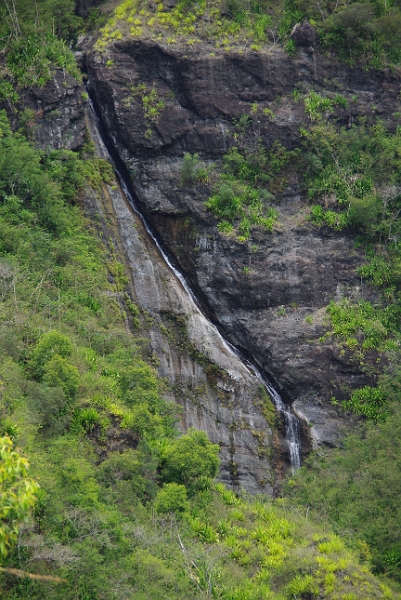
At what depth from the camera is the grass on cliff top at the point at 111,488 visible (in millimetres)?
12891

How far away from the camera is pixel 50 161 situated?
26375 millimetres

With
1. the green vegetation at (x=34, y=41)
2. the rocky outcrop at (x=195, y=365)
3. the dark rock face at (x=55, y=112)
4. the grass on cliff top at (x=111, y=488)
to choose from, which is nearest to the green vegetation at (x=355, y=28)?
the green vegetation at (x=34, y=41)

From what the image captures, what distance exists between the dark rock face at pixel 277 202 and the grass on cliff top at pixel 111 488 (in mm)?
5188

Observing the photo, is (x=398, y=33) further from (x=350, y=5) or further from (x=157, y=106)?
(x=157, y=106)

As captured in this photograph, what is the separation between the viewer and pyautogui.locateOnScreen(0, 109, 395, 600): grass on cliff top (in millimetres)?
12891

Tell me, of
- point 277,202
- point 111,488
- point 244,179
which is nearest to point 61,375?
point 111,488

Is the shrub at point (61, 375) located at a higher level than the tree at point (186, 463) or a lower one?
higher

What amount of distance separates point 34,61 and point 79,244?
866cm

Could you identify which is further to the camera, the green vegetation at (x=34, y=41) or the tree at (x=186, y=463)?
the green vegetation at (x=34, y=41)

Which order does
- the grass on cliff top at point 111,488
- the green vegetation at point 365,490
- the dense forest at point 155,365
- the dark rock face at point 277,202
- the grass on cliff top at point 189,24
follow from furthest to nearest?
the grass on cliff top at point 189,24, the dark rock face at point 277,202, the green vegetation at point 365,490, the dense forest at point 155,365, the grass on cliff top at point 111,488

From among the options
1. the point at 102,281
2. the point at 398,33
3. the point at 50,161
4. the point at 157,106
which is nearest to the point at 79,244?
the point at 102,281

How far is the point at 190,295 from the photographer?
87.2ft

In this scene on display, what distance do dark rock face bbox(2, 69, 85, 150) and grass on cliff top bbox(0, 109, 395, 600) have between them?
5.69 m

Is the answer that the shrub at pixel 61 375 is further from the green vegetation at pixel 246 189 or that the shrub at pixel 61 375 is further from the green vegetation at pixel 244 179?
the green vegetation at pixel 246 189
